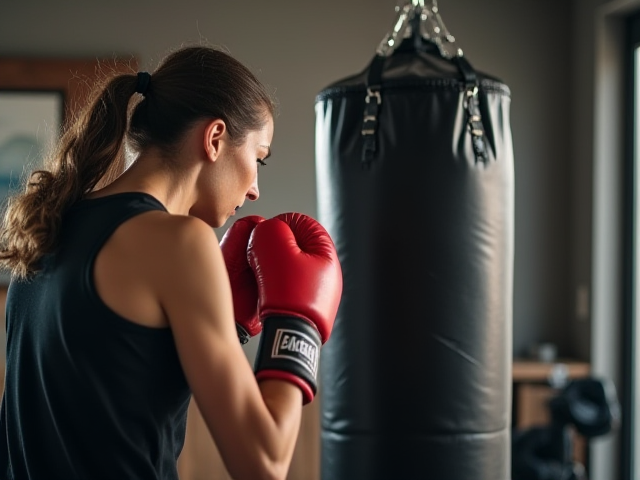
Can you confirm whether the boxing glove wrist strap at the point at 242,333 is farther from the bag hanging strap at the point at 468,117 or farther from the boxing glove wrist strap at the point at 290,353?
the bag hanging strap at the point at 468,117

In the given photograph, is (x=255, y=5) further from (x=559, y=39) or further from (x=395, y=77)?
(x=395, y=77)

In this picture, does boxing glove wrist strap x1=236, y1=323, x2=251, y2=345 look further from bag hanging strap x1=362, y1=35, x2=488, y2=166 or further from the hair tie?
bag hanging strap x1=362, y1=35, x2=488, y2=166

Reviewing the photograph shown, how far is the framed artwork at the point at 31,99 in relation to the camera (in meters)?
3.57

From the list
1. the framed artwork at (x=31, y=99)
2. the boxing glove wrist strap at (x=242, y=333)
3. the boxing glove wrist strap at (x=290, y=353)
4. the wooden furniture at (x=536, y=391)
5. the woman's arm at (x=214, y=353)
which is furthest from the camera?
the framed artwork at (x=31, y=99)

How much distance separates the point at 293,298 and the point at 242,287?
21 cm

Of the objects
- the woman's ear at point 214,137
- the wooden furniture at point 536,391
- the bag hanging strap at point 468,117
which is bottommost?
the wooden furniture at point 536,391

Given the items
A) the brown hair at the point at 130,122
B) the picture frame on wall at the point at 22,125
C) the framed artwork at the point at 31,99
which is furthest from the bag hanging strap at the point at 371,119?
the picture frame on wall at the point at 22,125

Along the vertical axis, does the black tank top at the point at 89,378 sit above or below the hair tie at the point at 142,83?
below

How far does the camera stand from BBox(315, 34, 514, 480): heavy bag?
6.11 feet

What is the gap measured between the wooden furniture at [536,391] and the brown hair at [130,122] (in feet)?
8.02

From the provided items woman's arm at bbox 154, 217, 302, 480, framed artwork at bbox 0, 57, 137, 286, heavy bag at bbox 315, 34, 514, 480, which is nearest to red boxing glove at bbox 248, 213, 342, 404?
woman's arm at bbox 154, 217, 302, 480

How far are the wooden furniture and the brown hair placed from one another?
8.02ft

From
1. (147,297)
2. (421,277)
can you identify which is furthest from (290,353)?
(421,277)

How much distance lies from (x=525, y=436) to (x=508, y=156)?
114 cm
